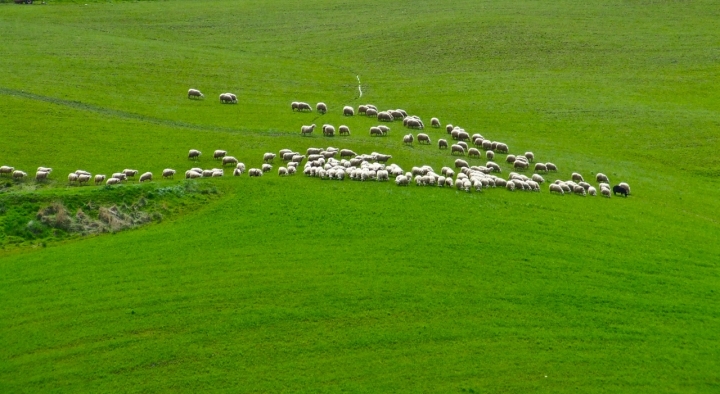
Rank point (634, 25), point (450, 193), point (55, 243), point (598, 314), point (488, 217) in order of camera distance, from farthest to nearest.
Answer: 1. point (634, 25)
2. point (450, 193)
3. point (488, 217)
4. point (55, 243)
5. point (598, 314)

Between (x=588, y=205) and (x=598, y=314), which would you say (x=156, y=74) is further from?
(x=598, y=314)

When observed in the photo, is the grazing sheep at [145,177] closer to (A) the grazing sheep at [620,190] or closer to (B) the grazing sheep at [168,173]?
(B) the grazing sheep at [168,173]

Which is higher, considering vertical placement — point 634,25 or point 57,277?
point 634,25

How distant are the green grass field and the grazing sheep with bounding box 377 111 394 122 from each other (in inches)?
43.0

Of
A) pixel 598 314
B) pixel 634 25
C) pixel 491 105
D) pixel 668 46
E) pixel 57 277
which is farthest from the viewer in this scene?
pixel 634 25

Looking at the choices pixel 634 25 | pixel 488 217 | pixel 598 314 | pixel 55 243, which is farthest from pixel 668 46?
pixel 55 243

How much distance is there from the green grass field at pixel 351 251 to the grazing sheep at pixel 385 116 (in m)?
1.09

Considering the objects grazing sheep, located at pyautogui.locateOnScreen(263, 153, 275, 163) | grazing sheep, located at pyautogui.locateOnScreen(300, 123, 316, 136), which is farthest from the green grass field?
grazing sheep, located at pyautogui.locateOnScreen(263, 153, 275, 163)

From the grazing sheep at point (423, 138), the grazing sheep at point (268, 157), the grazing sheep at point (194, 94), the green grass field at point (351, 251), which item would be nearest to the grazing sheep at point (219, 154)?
the green grass field at point (351, 251)

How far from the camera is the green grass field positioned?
29391 millimetres

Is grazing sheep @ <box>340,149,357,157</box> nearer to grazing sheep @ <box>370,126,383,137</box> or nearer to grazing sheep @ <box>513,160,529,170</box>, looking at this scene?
grazing sheep @ <box>370,126,383,137</box>

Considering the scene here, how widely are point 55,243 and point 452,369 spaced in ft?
64.5

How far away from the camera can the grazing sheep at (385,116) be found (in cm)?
6406

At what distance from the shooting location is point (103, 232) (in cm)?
3988
